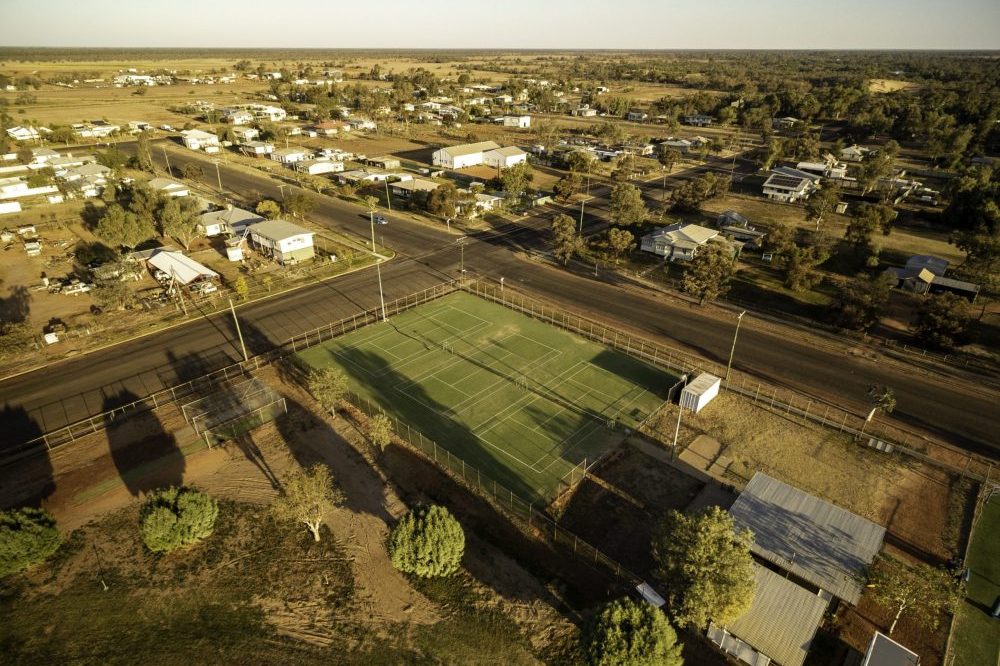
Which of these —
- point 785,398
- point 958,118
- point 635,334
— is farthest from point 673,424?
point 958,118

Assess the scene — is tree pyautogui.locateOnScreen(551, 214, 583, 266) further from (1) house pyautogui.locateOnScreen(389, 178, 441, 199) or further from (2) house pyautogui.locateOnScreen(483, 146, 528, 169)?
(2) house pyautogui.locateOnScreen(483, 146, 528, 169)

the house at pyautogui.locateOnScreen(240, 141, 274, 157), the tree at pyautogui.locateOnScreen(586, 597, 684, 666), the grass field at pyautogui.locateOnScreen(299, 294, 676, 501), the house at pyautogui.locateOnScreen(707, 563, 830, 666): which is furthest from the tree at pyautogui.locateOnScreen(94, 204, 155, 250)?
the house at pyautogui.locateOnScreen(707, 563, 830, 666)

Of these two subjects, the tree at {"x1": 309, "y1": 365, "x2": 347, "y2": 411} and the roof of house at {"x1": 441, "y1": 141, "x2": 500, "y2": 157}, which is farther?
the roof of house at {"x1": 441, "y1": 141, "x2": 500, "y2": 157}

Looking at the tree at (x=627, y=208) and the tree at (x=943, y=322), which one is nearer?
the tree at (x=943, y=322)

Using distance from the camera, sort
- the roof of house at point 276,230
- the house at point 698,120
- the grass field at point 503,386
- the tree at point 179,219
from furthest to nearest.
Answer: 1. the house at point 698,120
2. the tree at point 179,219
3. the roof of house at point 276,230
4. the grass field at point 503,386

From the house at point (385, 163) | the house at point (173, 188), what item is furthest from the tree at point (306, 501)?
the house at point (385, 163)

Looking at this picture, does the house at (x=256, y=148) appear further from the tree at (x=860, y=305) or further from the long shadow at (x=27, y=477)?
the tree at (x=860, y=305)
